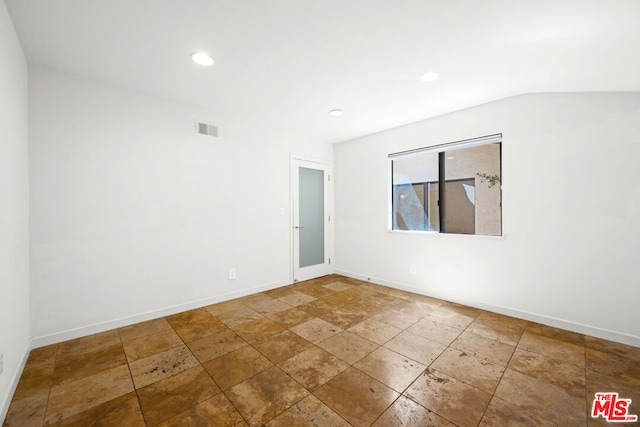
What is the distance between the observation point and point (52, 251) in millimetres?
2521

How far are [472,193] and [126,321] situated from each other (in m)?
5.63

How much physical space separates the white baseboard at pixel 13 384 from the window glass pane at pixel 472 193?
189 inches

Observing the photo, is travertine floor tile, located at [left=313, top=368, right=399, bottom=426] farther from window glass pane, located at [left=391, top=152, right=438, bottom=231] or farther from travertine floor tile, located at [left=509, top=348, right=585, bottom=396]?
window glass pane, located at [left=391, top=152, right=438, bottom=231]

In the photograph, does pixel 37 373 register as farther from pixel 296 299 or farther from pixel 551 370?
pixel 551 370

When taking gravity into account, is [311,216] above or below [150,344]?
above

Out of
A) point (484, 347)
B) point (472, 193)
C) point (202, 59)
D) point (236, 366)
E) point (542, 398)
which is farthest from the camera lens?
point (472, 193)

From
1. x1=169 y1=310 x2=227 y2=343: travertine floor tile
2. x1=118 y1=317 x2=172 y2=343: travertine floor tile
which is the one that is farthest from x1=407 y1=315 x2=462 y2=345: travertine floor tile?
x1=118 y1=317 x2=172 y2=343: travertine floor tile

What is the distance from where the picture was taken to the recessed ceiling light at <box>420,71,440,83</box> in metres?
2.55

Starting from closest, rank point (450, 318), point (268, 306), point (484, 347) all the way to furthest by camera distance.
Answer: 1. point (484, 347)
2. point (450, 318)
3. point (268, 306)

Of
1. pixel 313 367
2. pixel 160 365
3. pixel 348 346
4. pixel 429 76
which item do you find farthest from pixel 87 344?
pixel 429 76

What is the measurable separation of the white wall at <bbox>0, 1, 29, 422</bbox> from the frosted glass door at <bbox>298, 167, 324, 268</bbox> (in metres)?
3.31

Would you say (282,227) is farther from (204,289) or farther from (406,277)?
(406,277)

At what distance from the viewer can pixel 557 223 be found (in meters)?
2.84

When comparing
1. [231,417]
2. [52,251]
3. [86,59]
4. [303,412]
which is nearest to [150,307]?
[52,251]
